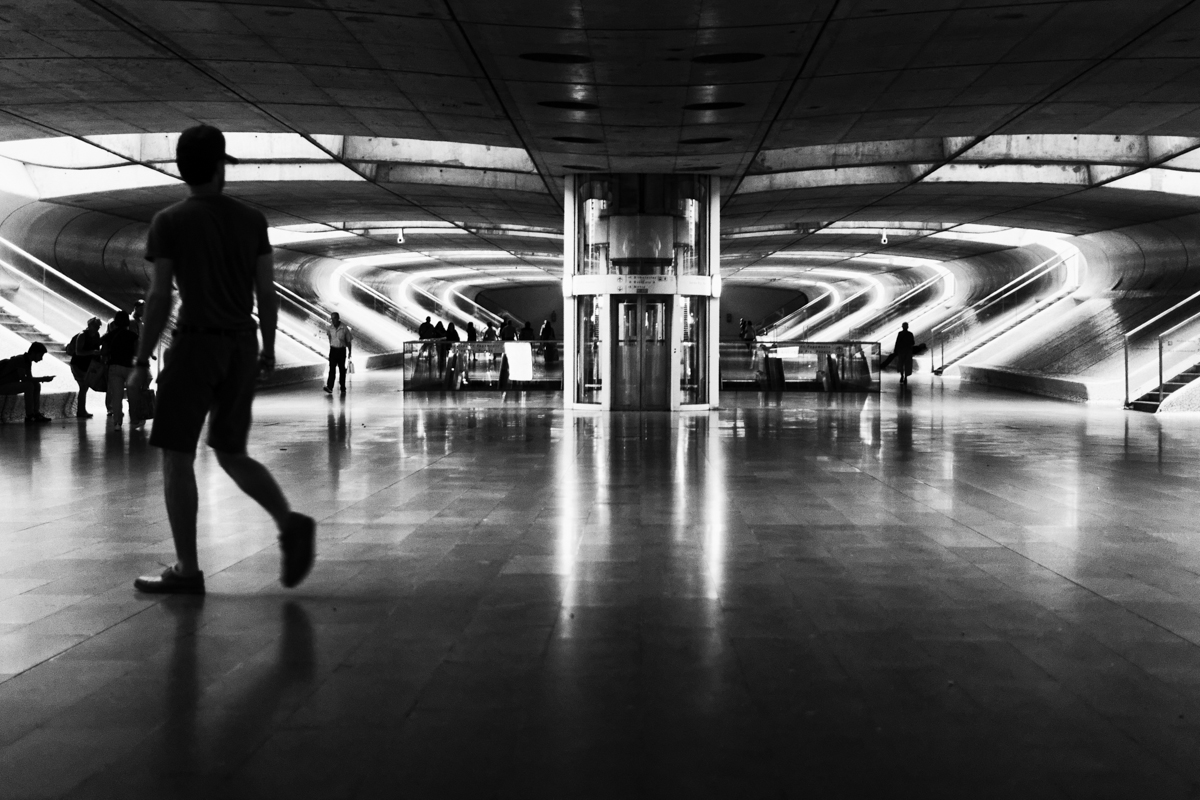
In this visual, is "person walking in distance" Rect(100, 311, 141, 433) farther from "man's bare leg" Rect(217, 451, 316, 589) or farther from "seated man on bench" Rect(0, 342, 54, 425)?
"man's bare leg" Rect(217, 451, 316, 589)

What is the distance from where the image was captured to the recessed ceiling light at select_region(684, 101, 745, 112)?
14.8 meters

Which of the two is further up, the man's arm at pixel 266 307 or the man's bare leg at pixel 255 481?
the man's arm at pixel 266 307

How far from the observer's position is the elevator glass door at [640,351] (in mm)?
20969

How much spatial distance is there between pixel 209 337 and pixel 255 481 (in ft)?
1.97

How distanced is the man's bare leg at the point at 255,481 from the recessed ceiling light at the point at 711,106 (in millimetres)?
10689

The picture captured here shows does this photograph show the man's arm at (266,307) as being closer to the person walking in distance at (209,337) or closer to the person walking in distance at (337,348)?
the person walking in distance at (209,337)

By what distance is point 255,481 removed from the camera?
507cm

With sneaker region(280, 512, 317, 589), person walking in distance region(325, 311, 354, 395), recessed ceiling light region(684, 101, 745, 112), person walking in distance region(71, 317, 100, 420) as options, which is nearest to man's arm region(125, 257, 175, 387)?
sneaker region(280, 512, 317, 589)

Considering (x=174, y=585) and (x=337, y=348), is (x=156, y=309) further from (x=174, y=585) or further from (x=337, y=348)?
(x=337, y=348)

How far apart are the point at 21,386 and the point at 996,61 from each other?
11.6 m

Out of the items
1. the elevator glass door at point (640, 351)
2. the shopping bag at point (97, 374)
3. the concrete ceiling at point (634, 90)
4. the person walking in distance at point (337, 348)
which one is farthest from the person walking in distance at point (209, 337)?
the person walking in distance at point (337, 348)

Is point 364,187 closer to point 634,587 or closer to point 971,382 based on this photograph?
point 971,382

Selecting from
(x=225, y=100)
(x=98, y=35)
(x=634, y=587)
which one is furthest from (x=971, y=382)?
(x=634, y=587)

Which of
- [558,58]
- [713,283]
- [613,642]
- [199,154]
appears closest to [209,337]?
[199,154]
